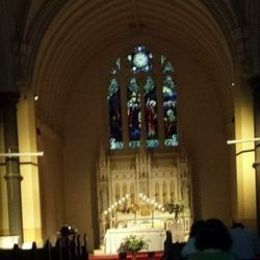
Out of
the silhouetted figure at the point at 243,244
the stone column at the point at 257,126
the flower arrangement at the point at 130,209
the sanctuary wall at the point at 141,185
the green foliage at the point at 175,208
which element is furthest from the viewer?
the sanctuary wall at the point at 141,185

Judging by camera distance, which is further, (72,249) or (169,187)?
(169,187)

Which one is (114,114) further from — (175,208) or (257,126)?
(257,126)

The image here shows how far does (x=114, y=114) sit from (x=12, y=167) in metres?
10.0

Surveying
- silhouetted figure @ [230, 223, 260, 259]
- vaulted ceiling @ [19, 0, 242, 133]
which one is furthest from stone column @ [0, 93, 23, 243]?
silhouetted figure @ [230, 223, 260, 259]

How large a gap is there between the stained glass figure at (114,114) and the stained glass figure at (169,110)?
167cm

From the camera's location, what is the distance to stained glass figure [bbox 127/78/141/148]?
27125 mm

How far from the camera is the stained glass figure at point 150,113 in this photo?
88.8 feet

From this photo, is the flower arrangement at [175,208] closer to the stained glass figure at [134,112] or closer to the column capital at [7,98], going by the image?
the stained glass figure at [134,112]

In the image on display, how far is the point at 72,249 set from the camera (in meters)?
13.0

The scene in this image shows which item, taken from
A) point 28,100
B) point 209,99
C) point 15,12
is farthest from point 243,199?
point 209,99

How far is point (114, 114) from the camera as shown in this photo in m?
27.4

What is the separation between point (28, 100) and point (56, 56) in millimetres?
5002

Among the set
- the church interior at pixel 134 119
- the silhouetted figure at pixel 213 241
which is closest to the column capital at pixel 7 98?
the church interior at pixel 134 119

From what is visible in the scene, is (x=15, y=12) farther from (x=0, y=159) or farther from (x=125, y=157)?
(x=125, y=157)
